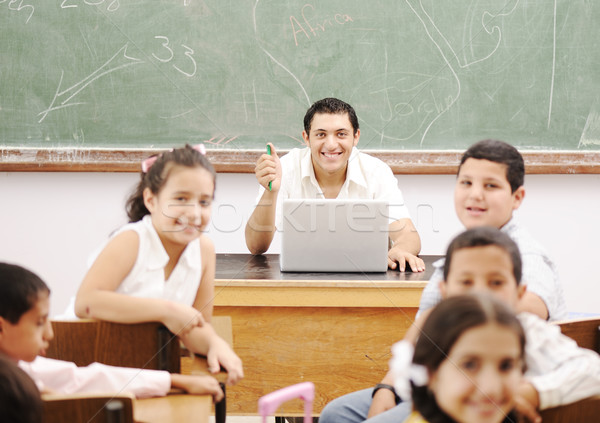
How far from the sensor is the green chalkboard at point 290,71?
2.88m

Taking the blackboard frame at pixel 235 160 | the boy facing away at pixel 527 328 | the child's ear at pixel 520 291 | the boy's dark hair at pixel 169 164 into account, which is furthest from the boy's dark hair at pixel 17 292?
the blackboard frame at pixel 235 160

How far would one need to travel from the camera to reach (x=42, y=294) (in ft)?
3.13

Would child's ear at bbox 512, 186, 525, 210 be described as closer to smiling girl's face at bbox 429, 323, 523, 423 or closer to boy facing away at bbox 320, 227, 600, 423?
boy facing away at bbox 320, 227, 600, 423

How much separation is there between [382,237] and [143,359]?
0.92m

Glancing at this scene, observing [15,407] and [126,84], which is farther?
[126,84]

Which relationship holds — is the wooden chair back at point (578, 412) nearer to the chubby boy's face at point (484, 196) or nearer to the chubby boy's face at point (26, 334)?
the chubby boy's face at point (484, 196)

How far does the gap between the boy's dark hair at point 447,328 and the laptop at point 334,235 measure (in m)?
1.05

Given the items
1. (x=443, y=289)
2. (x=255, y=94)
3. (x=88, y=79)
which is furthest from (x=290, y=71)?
(x=443, y=289)

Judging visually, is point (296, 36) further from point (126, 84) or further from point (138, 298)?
point (138, 298)

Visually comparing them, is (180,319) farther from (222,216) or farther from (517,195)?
(222,216)

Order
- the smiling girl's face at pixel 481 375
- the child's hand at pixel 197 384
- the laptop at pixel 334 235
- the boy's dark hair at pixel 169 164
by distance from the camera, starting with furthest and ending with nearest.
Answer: the laptop at pixel 334 235
the boy's dark hair at pixel 169 164
the child's hand at pixel 197 384
the smiling girl's face at pixel 481 375

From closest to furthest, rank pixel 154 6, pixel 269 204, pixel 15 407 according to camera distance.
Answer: pixel 15 407, pixel 269 204, pixel 154 6

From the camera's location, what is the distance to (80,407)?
0.76 m

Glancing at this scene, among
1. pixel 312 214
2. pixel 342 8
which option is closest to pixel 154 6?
pixel 342 8
